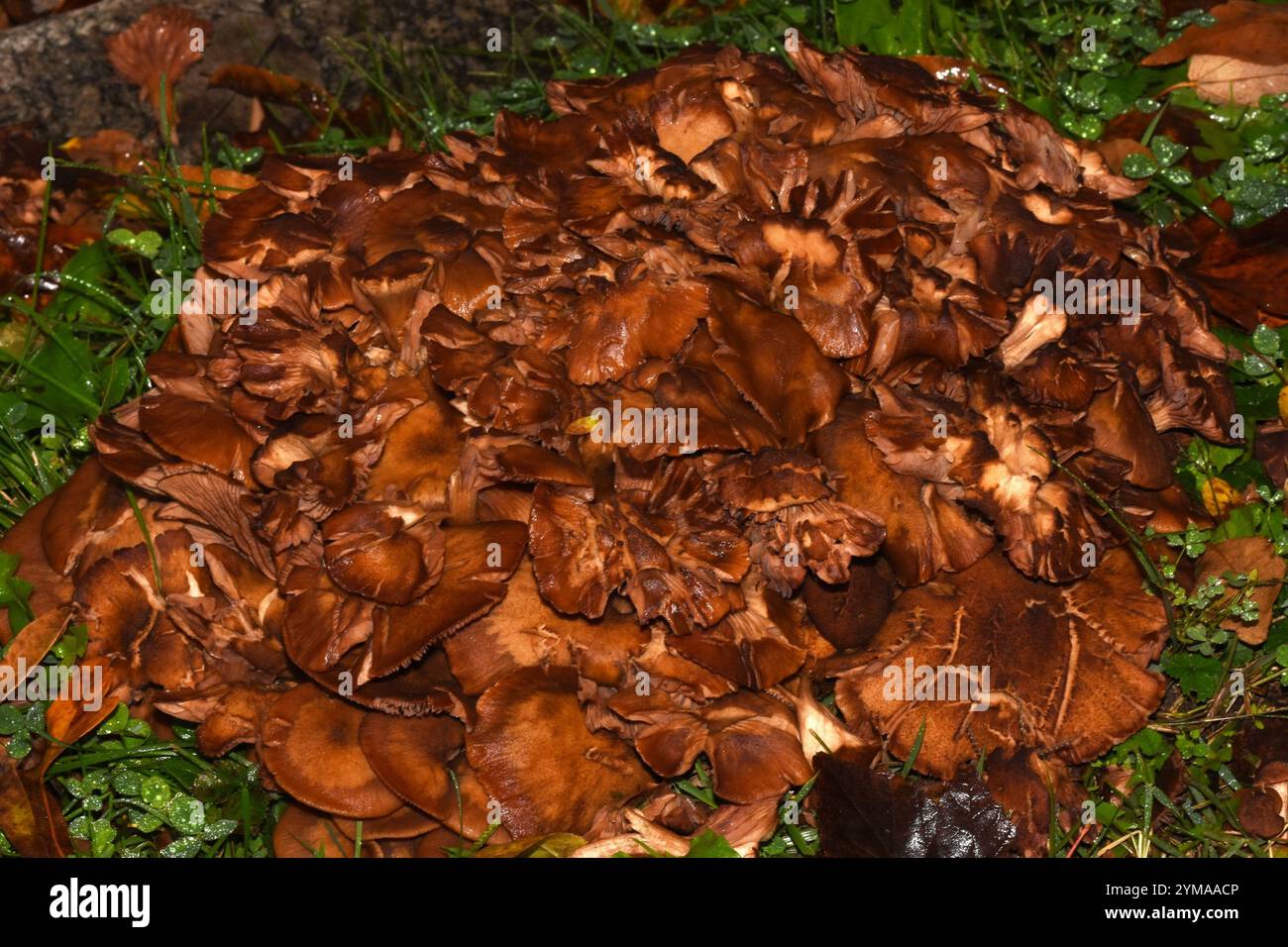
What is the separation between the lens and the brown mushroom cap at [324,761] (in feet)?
14.2

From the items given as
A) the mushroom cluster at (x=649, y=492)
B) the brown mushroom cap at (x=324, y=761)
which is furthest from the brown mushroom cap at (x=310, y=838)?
the brown mushroom cap at (x=324, y=761)

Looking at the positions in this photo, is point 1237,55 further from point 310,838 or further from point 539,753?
point 310,838

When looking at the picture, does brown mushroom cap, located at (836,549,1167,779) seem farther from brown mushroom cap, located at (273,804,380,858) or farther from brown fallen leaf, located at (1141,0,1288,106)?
brown fallen leaf, located at (1141,0,1288,106)

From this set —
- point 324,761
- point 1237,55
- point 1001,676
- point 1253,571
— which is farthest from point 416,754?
point 1237,55

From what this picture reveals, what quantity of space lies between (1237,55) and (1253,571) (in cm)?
312

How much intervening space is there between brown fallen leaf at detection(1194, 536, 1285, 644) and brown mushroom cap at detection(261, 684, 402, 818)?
3050 mm

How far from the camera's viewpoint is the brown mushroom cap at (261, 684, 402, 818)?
171 inches

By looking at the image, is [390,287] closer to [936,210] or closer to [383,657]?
[383,657]

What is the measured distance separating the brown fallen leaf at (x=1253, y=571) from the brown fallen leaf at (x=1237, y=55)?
2.78 m

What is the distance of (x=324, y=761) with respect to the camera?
4383 millimetres

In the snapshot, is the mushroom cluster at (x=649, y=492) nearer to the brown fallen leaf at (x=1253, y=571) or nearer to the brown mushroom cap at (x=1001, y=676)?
the brown mushroom cap at (x=1001, y=676)

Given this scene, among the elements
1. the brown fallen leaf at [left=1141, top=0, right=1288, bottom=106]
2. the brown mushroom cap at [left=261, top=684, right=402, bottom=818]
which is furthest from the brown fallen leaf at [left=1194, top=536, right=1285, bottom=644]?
the brown mushroom cap at [left=261, top=684, right=402, bottom=818]
